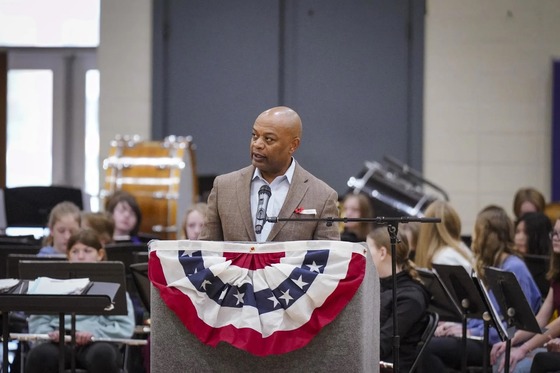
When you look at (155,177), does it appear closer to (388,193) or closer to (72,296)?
(388,193)

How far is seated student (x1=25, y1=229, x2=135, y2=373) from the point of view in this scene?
6.55 m

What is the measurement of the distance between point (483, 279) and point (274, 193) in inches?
95.2

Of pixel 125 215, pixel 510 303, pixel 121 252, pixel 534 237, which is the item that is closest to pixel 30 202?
pixel 125 215

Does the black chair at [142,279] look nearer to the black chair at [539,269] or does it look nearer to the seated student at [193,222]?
the seated student at [193,222]

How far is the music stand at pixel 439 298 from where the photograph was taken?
20.8 ft

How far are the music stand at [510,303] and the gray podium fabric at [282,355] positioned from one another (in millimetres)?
1405

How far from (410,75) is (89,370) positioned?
6682 mm

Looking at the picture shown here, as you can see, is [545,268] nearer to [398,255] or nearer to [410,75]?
[398,255]

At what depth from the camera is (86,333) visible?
21.8 feet

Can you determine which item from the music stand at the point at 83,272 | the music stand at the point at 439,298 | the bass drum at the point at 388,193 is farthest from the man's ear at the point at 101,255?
the bass drum at the point at 388,193

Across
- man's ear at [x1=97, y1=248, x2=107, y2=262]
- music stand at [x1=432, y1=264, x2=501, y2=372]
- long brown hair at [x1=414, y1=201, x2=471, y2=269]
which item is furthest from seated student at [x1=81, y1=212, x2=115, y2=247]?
music stand at [x1=432, y1=264, x2=501, y2=372]

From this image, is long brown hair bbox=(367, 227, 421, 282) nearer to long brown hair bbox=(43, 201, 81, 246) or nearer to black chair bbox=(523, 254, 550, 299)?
black chair bbox=(523, 254, 550, 299)

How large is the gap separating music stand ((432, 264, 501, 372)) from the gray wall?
611 cm

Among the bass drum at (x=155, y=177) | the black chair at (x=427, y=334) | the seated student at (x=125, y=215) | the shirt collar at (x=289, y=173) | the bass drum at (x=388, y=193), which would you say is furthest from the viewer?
the bass drum at (x=388, y=193)
